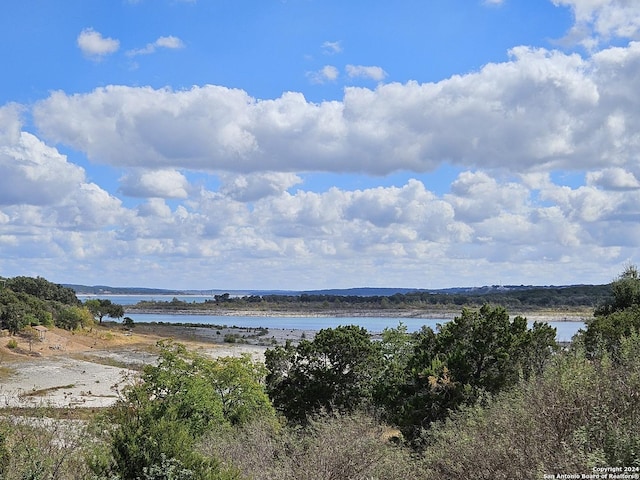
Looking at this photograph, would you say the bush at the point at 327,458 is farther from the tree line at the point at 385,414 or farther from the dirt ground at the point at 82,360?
the dirt ground at the point at 82,360

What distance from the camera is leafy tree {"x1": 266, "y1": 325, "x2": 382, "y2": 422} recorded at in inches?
1075

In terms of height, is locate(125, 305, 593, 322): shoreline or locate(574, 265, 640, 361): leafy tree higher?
locate(574, 265, 640, 361): leafy tree

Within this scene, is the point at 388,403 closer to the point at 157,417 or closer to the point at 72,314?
the point at 157,417

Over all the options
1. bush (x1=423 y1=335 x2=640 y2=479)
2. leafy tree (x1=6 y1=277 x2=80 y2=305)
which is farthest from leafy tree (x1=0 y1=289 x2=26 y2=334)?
bush (x1=423 y1=335 x2=640 y2=479)

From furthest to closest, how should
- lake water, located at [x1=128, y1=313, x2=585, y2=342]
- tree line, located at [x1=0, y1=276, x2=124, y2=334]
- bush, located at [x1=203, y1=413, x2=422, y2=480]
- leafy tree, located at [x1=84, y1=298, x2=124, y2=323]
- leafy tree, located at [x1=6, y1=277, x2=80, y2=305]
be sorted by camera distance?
lake water, located at [x1=128, y1=313, x2=585, y2=342] → leafy tree, located at [x1=84, y1=298, x2=124, y2=323] → leafy tree, located at [x1=6, y1=277, x2=80, y2=305] → tree line, located at [x1=0, y1=276, x2=124, y2=334] → bush, located at [x1=203, y1=413, x2=422, y2=480]

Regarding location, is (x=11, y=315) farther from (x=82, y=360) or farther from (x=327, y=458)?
(x=327, y=458)

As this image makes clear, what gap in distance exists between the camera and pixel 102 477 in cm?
1170

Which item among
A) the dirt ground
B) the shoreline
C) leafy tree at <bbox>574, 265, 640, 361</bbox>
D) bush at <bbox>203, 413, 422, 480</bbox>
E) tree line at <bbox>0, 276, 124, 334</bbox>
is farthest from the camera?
the shoreline

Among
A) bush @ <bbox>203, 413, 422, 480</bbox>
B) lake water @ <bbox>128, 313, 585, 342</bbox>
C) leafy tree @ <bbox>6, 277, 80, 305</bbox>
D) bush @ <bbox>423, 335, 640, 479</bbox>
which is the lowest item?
Answer: lake water @ <bbox>128, 313, 585, 342</bbox>

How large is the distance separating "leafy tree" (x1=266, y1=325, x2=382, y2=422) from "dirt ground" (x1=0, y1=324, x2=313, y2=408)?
7189mm

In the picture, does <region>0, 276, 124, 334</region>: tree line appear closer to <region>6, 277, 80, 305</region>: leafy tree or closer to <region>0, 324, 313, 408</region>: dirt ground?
<region>6, 277, 80, 305</region>: leafy tree

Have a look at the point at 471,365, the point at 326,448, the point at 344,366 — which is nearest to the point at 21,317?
the point at 344,366

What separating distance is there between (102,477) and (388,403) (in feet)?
45.7

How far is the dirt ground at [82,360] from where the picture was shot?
4581cm
